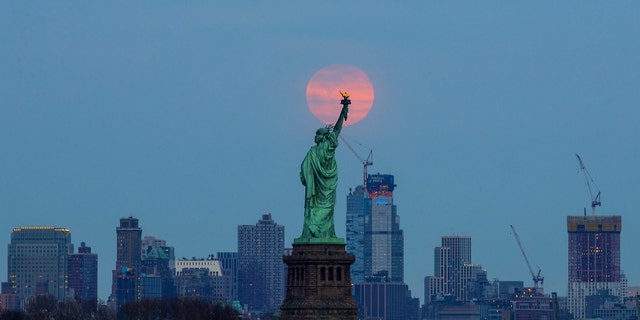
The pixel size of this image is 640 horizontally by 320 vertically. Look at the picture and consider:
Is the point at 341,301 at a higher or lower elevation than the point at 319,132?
lower

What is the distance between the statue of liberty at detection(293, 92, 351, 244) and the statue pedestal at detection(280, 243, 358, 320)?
750 millimetres

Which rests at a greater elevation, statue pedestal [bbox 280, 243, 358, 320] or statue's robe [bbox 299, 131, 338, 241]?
statue's robe [bbox 299, 131, 338, 241]

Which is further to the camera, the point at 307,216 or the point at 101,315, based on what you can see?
the point at 101,315

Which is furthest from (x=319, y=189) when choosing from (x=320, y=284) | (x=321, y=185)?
(x=320, y=284)

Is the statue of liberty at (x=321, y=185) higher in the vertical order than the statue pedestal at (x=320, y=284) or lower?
higher

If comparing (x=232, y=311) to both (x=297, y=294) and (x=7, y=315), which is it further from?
(x=297, y=294)

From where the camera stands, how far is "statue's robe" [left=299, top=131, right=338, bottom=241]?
133375mm

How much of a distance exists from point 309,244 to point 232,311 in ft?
166

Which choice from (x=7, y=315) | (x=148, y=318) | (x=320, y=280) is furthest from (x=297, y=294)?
(x=7, y=315)

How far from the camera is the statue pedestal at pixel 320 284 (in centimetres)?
13175

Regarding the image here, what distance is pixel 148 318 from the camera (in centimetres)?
18012

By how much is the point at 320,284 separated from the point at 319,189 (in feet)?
15.7

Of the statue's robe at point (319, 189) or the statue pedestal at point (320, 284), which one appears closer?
the statue pedestal at point (320, 284)

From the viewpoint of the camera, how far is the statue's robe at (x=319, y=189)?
438 feet
